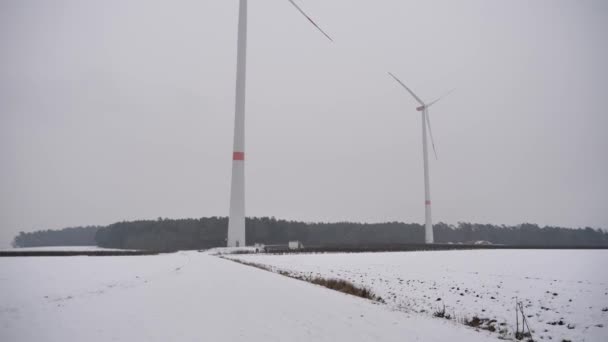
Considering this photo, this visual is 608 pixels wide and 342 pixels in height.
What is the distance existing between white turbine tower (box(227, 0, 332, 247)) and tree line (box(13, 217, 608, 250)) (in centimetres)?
7083

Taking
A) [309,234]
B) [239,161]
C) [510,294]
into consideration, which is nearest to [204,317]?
[510,294]

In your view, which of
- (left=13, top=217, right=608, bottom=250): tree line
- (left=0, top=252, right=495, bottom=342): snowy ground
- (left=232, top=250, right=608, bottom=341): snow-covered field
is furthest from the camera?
(left=13, top=217, right=608, bottom=250): tree line

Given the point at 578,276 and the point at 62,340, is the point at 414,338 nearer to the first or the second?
the point at 62,340

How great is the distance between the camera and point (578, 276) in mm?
22438

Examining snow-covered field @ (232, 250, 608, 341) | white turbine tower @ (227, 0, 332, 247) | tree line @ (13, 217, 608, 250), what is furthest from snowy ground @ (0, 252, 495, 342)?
tree line @ (13, 217, 608, 250)

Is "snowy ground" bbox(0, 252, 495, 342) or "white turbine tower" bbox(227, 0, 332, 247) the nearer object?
"snowy ground" bbox(0, 252, 495, 342)

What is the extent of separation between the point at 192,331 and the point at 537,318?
38.1ft

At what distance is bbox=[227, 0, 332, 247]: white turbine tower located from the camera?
70.6 metres

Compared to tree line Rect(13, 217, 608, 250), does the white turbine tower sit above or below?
above

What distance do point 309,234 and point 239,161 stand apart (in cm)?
9881

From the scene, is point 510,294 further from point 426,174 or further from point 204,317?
point 426,174

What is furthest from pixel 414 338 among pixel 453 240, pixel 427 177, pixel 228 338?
pixel 453 240

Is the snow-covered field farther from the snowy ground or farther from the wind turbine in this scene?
the wind turbine

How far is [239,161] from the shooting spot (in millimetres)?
72000
